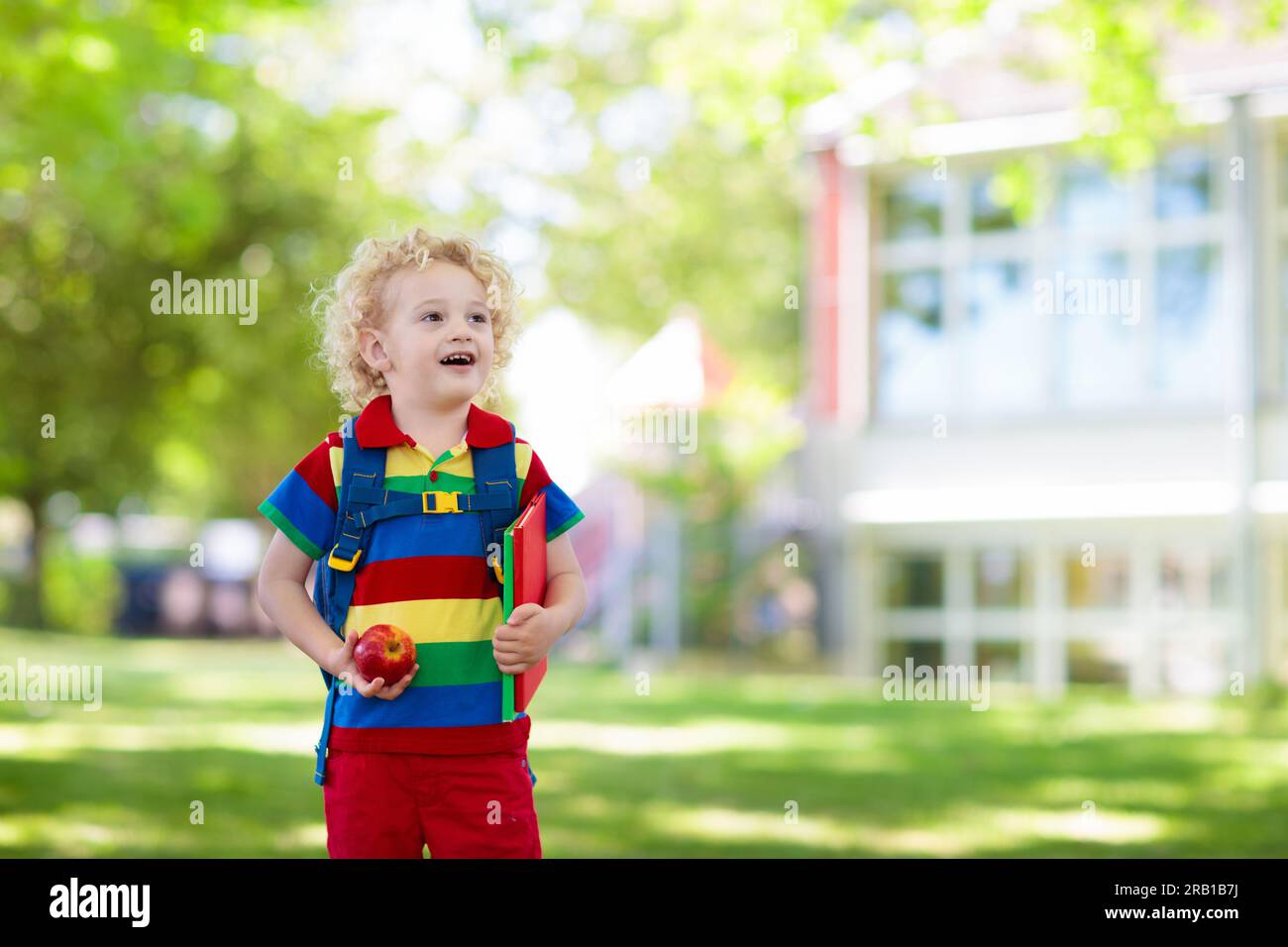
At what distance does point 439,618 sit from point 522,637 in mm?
163


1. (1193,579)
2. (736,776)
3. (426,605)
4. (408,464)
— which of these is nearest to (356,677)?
(426,605)

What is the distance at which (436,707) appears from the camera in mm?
2648

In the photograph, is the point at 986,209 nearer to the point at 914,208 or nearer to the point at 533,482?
the point at 914,208

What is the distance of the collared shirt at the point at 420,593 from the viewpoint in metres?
2.65

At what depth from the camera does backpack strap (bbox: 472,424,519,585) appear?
267cm

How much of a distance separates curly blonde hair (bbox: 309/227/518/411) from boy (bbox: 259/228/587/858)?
21mm

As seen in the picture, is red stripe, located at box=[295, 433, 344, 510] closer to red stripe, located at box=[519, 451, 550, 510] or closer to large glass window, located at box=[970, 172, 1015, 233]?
red stripe, located at box=[519, 451, 550, 510]

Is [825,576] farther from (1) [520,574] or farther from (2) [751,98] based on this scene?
(1) [520,574]

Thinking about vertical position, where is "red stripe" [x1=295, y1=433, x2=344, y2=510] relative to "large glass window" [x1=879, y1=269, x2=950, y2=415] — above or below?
below

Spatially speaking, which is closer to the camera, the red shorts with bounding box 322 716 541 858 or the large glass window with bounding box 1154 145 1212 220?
the red shorts with bounding box 322 716 541 858

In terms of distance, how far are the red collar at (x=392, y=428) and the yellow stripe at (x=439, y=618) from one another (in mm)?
272

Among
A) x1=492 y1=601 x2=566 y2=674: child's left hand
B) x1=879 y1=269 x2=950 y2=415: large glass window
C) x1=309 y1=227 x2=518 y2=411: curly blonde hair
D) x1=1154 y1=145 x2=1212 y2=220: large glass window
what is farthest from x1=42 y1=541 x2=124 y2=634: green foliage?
x1=492 y1=601 x2=566 y2=674: child's left hand

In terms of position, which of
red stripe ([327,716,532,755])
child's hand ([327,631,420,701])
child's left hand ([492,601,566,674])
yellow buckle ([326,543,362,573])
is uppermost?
yellow buckle ([326,543,362,573])
